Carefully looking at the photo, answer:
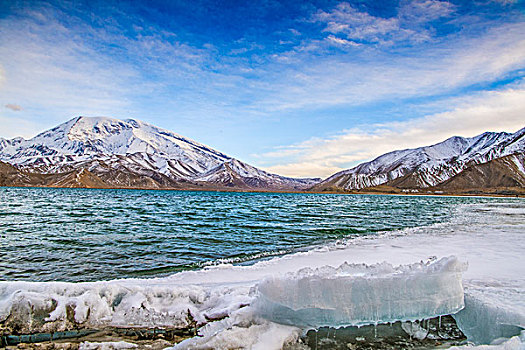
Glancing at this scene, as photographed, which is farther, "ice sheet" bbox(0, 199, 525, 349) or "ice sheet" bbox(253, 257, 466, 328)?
"ice sheet" bbox(253, 257, 466, 328)

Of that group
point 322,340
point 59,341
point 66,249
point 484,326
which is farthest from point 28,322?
point 66,249

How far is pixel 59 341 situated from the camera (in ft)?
14.6

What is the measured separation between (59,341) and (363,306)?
456 cm

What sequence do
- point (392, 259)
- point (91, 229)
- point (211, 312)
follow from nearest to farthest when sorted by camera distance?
1. point (211, 312)
2. point (392, 259)
3. point (91, 229)

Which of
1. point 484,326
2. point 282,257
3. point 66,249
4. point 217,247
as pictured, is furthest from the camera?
point 217,247

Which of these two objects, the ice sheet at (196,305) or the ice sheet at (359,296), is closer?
the ice sheet at (196,305)

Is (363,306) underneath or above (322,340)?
above

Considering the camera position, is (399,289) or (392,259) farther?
(392,259)

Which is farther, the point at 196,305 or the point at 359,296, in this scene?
the point at 196,305

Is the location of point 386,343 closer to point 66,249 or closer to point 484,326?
point 484,326

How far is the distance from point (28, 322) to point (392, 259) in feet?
31.7

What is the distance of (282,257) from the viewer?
1107 cm

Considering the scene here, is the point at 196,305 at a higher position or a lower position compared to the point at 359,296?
lower

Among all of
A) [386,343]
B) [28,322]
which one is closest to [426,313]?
[386,343]
